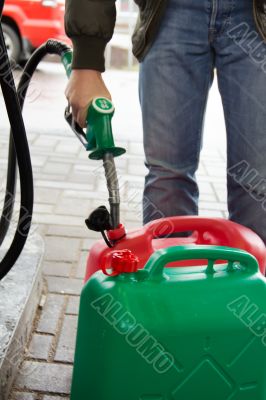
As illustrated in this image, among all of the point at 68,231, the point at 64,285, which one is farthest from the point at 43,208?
the point at 64,285

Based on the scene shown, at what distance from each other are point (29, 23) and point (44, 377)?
6.02 metres

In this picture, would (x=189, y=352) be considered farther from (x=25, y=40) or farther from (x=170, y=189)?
(x=25, y=40)

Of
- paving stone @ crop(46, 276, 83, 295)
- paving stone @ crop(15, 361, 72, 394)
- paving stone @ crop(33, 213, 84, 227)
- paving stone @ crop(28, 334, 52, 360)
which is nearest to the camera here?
paving stone @ crop(15, 361, 72, 394)

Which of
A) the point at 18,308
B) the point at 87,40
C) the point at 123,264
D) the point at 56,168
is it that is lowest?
the point at 56,168

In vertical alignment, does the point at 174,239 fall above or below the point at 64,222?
above

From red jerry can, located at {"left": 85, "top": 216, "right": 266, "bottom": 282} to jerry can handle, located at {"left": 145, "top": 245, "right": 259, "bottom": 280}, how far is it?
5.5 inches

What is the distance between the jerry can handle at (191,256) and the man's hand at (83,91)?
0.33 meters

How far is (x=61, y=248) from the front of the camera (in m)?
2.32

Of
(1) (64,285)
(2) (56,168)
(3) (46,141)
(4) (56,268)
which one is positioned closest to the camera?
(1) (64,285)

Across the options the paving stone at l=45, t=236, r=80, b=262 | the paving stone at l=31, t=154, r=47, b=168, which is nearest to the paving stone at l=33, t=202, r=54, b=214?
the paving stone at l=45, t=236, r=80, b=262

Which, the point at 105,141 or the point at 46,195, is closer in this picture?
the point at 105,141

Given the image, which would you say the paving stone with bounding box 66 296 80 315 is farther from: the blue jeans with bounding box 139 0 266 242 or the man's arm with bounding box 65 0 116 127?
the man's arm with bounding box 65 0 116 127

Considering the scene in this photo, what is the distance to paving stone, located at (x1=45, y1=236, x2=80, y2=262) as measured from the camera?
2238 mm

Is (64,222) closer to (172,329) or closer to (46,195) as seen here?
(46,195)
